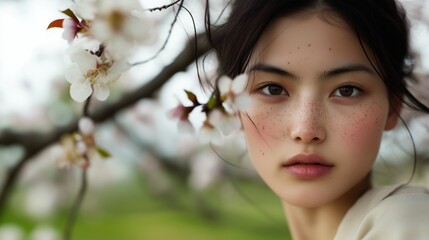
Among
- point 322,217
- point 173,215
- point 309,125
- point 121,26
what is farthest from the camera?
point 173,215

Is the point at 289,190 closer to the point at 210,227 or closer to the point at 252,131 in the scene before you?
the point at 252,131

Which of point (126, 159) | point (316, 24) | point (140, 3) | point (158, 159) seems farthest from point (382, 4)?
point (126, 159)

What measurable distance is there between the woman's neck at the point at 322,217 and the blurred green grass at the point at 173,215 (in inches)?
65.2

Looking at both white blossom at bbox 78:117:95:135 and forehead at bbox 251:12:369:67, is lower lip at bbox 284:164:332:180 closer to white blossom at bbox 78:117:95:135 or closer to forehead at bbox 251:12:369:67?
forehead at bbox 251:12:369:67

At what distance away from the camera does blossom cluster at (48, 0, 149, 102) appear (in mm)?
572

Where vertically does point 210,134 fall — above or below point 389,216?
above

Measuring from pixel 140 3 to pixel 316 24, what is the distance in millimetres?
290

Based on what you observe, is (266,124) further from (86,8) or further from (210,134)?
(86,8)

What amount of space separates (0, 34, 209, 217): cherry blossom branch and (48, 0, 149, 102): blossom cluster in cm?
37

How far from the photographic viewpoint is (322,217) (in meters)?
0.91

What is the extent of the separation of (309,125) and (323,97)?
0.05 m

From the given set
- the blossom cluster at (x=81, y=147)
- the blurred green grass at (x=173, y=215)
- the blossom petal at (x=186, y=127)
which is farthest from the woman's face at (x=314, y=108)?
the blurred green grass at (x=173, y=215)

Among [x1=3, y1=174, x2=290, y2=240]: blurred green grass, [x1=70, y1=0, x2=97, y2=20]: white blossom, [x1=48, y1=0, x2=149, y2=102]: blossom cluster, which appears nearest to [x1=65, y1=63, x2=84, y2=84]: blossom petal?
[x1=48, y1=0, x2=149, y2=102]: blossom cluster

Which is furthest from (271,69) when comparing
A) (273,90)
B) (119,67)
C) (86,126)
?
(86,126)
